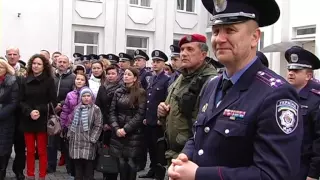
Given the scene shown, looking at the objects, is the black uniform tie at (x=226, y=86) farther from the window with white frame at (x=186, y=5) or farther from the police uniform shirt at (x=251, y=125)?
the window with white frame at (x=186, y=5)

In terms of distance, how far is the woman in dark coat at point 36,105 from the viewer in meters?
6.60

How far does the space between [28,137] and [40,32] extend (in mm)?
11987

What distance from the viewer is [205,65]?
14.7ft

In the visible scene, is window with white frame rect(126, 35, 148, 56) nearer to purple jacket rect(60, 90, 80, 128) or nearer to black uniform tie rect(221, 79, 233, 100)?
purple jacket rect(60, 90, 80, 128)

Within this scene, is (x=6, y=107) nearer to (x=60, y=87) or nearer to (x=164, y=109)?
(x=60, y=87)

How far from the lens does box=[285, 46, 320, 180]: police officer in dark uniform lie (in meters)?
3.96

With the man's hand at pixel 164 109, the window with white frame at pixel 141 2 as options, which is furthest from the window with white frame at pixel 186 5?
the man's hand at pixel 164 109

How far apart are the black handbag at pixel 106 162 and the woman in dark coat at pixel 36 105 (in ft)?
3.03

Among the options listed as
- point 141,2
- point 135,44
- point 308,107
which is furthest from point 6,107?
point 141,2

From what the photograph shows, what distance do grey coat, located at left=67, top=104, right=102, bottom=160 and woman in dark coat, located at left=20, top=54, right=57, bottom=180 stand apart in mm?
548

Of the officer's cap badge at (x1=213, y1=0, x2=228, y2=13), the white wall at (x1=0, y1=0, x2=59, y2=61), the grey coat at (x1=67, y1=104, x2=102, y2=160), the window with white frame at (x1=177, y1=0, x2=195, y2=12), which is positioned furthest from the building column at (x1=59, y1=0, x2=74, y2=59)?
the officer's cap badge at (x1=213, y1=0, x2=228, y2=13)

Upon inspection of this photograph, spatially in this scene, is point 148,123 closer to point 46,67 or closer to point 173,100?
point 46,67

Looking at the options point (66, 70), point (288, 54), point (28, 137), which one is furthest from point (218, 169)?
point (66, 70)

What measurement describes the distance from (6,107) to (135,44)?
14.9 m
